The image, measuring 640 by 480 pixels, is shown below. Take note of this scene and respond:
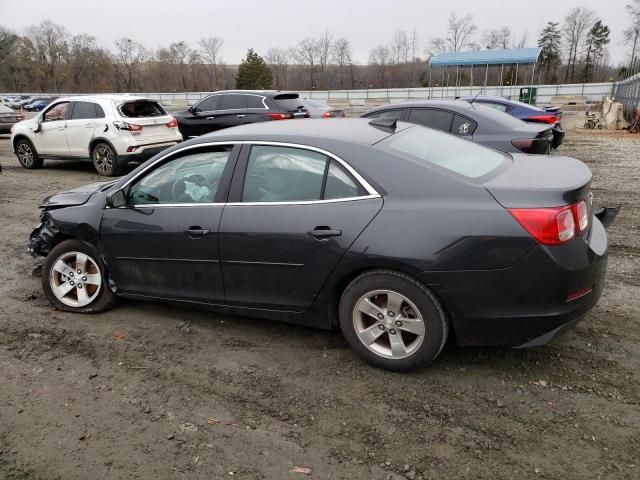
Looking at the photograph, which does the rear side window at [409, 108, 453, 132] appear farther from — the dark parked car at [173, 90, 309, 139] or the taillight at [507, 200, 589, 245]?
the taillight at [507, 200, 589, 245]

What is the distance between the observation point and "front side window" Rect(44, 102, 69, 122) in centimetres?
1137

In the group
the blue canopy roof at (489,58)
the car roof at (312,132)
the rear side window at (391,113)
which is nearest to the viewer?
the car roof at (312,132)

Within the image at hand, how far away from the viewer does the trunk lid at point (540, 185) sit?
116 inches

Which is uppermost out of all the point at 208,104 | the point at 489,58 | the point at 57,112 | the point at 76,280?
the point at 489,58

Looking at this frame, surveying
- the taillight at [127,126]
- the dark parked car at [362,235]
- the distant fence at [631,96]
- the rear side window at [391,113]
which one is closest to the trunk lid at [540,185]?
the dark parked car at [362,235]

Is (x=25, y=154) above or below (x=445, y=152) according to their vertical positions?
below

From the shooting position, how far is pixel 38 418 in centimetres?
303

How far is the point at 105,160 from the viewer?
1084cm

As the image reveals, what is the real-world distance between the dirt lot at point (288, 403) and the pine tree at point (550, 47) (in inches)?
2949

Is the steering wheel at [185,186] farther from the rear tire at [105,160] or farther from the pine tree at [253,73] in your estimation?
the pine tree at [253,73]

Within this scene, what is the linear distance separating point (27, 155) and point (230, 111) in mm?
4891

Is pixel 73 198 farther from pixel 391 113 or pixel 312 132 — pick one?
pixel 391 113

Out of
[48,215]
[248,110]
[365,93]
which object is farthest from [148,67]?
[48,215]

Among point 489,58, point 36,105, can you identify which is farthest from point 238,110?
point 36,105
